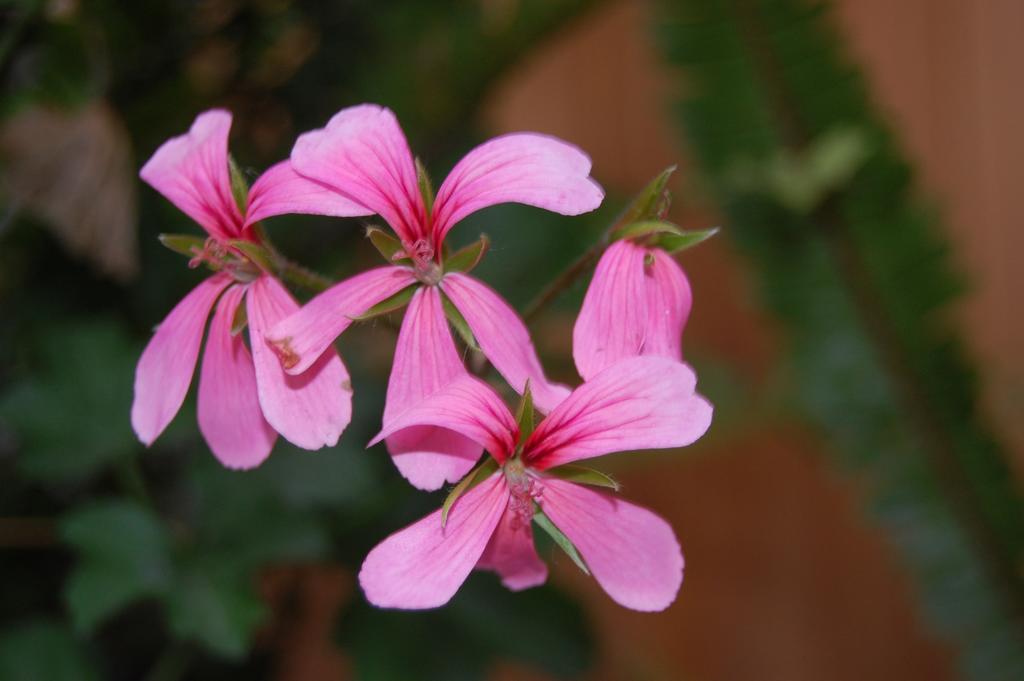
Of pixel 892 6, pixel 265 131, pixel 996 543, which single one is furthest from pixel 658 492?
pixel 265 131

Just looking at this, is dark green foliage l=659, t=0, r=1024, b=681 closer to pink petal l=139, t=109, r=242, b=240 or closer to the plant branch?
the plant branch

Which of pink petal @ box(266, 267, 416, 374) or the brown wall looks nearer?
pink petal @ box(266, 267, 416, 374)

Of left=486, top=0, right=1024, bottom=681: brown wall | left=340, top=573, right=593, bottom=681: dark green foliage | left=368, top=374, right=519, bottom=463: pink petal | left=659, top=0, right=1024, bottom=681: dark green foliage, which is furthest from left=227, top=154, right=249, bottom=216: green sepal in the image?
left=486, top=0, right=1024, bottom=681: brown wall

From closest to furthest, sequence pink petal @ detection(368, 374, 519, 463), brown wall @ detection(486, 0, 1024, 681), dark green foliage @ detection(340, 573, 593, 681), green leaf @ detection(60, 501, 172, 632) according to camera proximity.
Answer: pink petal @ detection(368, 374, 519, 463)
green leaf @ detection(60, 501, 172, 632)
dark green foliage @ detection(340, 573, 593, 681)
brown wall @ detection(486, 0, 1024, 681)

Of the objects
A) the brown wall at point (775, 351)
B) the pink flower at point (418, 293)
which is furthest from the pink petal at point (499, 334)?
the brown wall at point (775, 351)

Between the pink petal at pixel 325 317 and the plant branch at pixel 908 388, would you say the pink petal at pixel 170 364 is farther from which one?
the plant branch at pixel 908 388

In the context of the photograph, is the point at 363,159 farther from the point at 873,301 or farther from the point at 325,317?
the point at 873,301

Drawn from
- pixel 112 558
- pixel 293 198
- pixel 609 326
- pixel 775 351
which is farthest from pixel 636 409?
pixel 775 351

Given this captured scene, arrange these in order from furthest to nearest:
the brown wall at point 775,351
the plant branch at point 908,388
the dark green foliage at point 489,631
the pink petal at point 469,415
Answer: the brown wall at point 775,351
the plant branch at point 908,388
the dark green foliage at point 489,631
the pink petal at point 469,415
